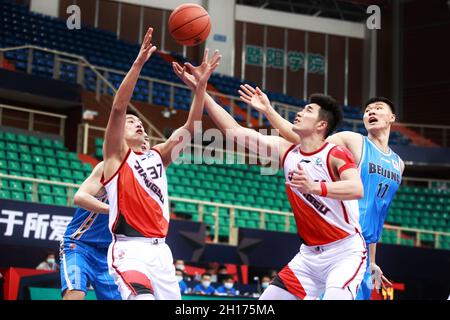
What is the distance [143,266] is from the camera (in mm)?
5434

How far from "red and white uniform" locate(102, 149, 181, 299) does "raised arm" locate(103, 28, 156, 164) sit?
0.40 ft

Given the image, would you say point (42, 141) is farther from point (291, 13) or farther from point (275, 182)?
point (291, 13)

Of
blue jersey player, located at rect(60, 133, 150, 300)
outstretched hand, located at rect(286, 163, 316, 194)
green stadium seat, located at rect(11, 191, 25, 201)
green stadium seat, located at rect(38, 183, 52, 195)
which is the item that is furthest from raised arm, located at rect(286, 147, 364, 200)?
green stadium seat, located at rect(38, 183, 52, 195)

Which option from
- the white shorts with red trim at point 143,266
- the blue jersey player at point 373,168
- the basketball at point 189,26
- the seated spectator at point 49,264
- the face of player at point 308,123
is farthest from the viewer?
the seated spectator at point 49,264

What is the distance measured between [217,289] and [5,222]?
3845 millimetres

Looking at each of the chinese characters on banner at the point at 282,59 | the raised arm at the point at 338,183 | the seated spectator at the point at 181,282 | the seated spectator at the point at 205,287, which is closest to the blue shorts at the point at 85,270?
the raised arm at the point at 338,183

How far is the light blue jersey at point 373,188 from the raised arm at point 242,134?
1.06 meters

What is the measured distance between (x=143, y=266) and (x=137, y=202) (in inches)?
19.5

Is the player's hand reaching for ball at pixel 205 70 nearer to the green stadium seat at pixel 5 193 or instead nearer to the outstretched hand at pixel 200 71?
the outstretched hand at pixel 200 71

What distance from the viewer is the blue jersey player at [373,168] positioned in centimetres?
646

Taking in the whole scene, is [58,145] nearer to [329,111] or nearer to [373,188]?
[373,188]

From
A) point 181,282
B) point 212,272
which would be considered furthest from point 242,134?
point 212,272
